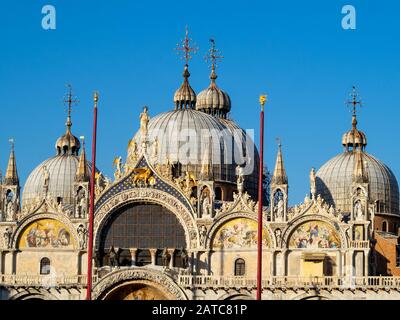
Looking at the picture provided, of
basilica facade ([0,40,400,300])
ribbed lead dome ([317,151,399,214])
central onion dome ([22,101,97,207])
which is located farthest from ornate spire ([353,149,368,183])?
central onion dome ([22,101,97,207])

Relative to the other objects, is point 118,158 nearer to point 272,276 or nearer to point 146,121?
point 146,121

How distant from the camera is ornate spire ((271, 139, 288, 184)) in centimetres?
7881

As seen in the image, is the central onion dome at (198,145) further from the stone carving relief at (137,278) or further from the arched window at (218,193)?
the stone carving relief at (137,278)

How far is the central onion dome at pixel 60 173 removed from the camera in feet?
315

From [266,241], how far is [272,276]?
2472 millimetres

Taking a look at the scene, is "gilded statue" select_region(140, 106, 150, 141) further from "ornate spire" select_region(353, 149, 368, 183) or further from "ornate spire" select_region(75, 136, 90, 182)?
"ornate spire" select_region(353, 149, 368, 183)

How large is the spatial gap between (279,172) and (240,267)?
5.69 m

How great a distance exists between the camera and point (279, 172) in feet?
259

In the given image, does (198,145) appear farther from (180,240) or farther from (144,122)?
(180,240)

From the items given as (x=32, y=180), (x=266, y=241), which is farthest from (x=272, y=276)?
(x=32, y=180)

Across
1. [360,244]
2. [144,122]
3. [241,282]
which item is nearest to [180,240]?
[241,282]

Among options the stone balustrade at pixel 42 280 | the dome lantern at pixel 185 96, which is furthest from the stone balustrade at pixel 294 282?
the dome lantern at pixel 185 96
